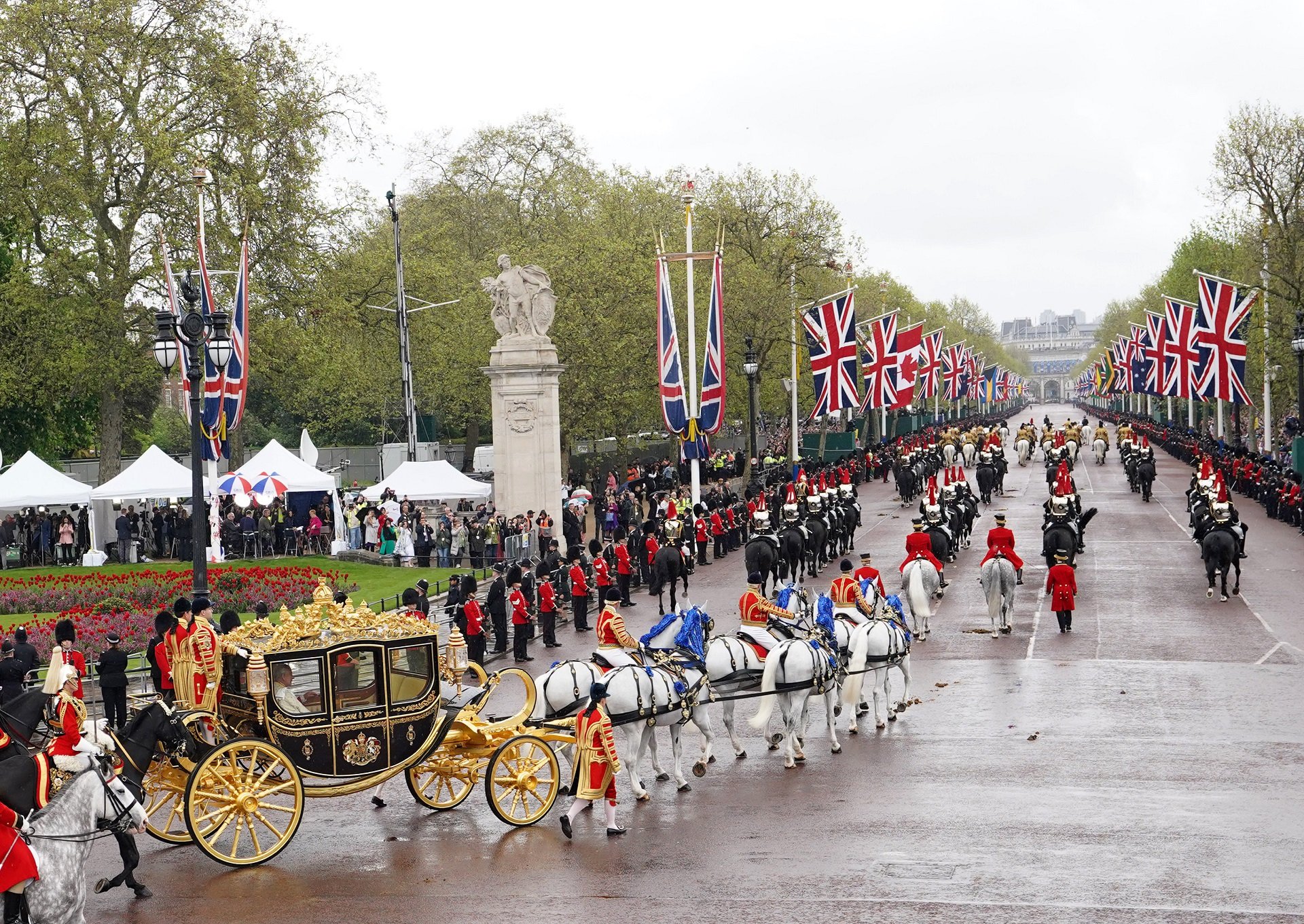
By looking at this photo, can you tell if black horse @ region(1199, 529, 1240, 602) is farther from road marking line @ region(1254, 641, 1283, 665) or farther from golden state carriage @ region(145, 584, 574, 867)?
golden state carriage @ region(145, 584, 574, 867)

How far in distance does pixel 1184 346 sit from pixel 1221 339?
2265 mm

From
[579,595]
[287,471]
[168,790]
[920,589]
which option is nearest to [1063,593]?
A: [920,589]

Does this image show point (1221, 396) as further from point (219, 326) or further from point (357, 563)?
point (219, 326)

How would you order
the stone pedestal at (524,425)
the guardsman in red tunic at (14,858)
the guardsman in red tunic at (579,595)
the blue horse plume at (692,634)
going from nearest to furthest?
1. the guardsman in red tunic at (14,858)
2. the blue horse plume at (692,634)
3. the guardsman in red tunic at (579,595)
4. the stone pedestal at (524,425)

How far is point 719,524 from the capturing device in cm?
3503

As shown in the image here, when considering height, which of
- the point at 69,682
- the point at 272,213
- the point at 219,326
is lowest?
the point at 69,682

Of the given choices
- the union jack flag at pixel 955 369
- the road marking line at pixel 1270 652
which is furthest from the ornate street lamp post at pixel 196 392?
the union jack flag at pixel 955 369

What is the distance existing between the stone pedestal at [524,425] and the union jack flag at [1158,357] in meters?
23.0

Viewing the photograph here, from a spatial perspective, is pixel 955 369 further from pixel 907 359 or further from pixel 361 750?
pixel 361 750

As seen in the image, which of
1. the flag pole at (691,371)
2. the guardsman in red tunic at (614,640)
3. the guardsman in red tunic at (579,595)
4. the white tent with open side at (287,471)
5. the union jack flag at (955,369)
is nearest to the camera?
the guardsman in red tunic at (614,640)

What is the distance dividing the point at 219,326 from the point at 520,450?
1411 cm

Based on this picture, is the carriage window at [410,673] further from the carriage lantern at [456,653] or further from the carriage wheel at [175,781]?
the carriage wheel at [175,781]

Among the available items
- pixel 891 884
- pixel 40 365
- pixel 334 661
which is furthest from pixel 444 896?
pixel 40 365

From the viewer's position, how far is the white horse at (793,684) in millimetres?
14859
